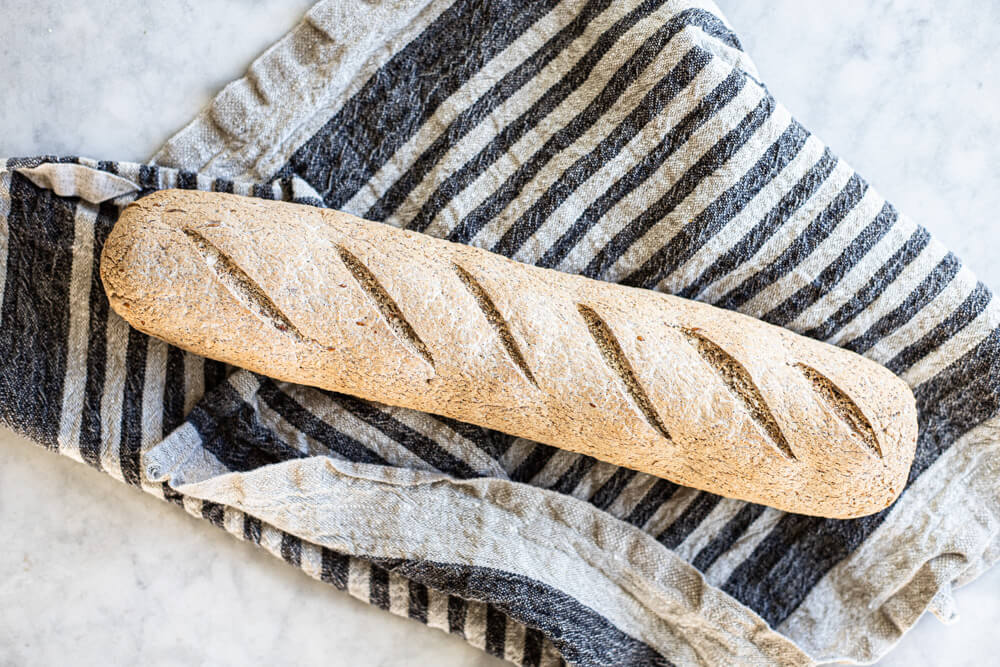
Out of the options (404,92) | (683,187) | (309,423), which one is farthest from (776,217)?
(309,423)

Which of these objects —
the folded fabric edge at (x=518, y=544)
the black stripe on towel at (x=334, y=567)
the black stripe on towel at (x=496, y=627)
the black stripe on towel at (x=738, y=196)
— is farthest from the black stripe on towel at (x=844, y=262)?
the black stripe on towel at (x=334, y=567)

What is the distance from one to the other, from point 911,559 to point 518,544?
75cm

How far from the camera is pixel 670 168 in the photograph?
146 cm

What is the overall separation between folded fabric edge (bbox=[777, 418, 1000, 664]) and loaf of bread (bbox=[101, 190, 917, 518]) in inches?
7.7

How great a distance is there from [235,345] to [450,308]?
358 mm

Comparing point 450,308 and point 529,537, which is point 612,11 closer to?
point 450,308

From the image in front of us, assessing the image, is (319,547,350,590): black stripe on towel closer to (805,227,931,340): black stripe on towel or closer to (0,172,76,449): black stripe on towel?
(0,172,76,449): black stripe on towel

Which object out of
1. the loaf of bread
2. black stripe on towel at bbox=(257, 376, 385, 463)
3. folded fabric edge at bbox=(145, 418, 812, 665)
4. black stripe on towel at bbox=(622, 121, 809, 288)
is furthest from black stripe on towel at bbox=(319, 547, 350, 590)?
black stripe on towel at bbox=(622, 121, 809, 288)

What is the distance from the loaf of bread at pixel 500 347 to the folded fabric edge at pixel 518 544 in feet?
0.59

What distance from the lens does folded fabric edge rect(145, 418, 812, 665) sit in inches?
55.7

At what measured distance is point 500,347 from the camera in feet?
4.24

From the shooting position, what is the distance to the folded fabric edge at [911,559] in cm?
149

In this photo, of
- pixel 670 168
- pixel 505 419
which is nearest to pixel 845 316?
pixel 670 168

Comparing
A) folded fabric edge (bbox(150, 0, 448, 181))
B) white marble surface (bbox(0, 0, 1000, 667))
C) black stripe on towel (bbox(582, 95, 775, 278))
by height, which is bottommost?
white marble surface (bbox(0, 0, 1000, 667))
